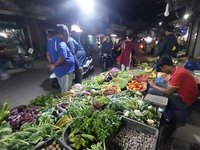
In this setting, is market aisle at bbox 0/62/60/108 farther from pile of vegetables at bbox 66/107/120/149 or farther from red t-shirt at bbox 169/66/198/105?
red t-shirt at bbox 169/66/198/105

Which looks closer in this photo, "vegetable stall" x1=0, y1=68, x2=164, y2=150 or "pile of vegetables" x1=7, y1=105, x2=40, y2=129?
"vegetable stall" x1=0, y1=68, x2=164, y2=150

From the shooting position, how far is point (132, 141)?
1.60 m

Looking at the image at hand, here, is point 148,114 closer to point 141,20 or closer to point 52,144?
point 52,144

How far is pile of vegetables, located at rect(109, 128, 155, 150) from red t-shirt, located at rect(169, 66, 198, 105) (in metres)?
1.35

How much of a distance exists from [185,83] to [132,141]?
1.72 metres

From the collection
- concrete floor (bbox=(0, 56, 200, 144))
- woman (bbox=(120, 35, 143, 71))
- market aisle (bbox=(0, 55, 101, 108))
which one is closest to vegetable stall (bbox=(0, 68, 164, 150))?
concrete floor (bbox=(0, 56, 200, 144))

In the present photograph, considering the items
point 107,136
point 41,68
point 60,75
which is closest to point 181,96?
point 107,136

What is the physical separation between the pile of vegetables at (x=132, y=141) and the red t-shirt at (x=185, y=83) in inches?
53.2

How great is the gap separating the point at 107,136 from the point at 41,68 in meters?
8.76

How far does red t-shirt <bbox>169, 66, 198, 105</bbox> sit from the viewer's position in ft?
7.52

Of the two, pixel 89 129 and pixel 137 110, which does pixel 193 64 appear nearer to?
pixel 137 110

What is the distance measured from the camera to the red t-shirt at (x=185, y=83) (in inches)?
90.2

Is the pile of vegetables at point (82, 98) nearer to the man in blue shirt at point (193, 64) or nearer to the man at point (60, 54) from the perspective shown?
the man at point (60, 54)

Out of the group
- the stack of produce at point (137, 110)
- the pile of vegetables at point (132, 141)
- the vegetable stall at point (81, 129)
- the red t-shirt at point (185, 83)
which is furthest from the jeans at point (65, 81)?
the red t-shirt at point (185, 83)
